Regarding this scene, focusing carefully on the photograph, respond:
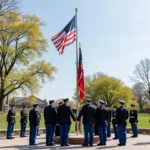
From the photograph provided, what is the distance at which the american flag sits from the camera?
13336 mm

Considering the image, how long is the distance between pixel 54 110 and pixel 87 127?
1.51 meters

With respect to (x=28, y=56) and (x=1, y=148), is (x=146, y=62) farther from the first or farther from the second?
(x=1, y=148)

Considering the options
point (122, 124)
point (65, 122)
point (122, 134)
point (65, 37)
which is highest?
point (65, 37)

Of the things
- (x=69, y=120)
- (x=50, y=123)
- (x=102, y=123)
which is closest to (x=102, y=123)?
(x=102, y=123)

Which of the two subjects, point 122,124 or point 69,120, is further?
point 122,124

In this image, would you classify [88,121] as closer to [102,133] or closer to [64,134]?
[102,133]

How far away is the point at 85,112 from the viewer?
10.6 metres

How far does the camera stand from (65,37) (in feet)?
43.8

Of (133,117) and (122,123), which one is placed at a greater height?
(133,117)

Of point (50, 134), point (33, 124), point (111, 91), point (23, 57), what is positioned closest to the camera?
point (50, 134)

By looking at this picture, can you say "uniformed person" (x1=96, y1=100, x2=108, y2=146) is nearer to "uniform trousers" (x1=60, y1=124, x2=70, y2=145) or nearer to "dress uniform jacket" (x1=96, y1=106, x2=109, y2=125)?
"dress uniform jacket" (x1=96, y1=106, x2=109, y2=125)

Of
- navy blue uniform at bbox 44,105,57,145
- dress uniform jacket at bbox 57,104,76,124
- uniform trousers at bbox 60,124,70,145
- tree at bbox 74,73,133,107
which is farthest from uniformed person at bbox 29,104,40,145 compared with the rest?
tree at bbox 74,73,133,107

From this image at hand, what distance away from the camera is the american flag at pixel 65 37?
43.8 feet

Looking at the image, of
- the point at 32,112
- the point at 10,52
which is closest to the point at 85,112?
the point at 32,112
